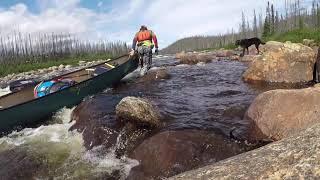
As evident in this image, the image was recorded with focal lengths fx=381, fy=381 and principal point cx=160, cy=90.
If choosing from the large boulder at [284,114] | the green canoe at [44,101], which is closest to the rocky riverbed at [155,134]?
the large boulder at [284,114]

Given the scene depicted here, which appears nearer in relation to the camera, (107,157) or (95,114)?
(107,157)

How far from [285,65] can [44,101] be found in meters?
9.17

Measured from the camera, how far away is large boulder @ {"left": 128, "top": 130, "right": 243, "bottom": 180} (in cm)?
737

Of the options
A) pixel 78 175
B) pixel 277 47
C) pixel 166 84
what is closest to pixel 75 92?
pixel 166 84

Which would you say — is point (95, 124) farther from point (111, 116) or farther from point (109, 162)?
point (109, 162)

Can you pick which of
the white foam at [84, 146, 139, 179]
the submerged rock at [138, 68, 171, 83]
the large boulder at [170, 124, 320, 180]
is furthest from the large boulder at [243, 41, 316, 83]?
the large boulder at [170, 124, 320, 180]

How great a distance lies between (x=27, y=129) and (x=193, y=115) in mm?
4975

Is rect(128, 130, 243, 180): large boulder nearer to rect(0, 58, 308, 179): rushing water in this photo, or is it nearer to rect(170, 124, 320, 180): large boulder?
rect(0, 58, 308, 179): rushing water

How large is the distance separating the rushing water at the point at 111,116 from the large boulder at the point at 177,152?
0.35 m

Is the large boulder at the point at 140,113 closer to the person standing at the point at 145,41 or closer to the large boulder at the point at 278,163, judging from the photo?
the large boulder at the point at 278,163

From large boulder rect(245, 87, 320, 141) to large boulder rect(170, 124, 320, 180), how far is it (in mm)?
4281

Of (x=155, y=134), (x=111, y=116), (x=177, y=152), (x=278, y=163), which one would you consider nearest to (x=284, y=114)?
(x=177, y=152)

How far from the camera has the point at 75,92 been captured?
13039 mm

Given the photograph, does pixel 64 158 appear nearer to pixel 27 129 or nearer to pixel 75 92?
pixel 27 129
